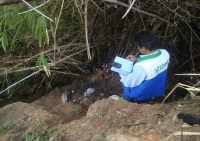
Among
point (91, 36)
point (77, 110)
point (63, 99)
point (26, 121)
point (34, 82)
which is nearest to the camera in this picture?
point (26, 121)

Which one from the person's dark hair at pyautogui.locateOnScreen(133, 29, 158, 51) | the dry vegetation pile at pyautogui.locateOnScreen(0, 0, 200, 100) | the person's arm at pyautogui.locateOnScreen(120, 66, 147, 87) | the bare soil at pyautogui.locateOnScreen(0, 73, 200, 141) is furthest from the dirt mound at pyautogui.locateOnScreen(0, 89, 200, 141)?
the dry vegetation pile at pyautogui.locateOnScreen(0, 0, 200, 100)

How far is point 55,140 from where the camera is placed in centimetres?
192

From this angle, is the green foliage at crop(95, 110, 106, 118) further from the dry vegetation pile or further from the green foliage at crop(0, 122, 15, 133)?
the dry vegetation pile

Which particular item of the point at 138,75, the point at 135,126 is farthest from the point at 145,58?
the point at 135,126

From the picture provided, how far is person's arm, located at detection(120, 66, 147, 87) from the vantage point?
2.54 meters

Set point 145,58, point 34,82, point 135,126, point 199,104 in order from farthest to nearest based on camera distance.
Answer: point 34,82
point 145,58
point 199,104
point 135,126

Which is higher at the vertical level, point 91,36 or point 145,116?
point 91,36

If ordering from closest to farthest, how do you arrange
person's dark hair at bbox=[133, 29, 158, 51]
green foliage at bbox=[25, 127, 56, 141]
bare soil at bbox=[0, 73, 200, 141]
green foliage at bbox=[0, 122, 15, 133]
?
bare soil at bbox=[0, 73, 200, 141] < green foliage at bbox=[25, 127, 56, 141] < green foliage at bbox=[0, 122, 15, 133] < person's dark hair at bbox=[133, 29, 158, 51]

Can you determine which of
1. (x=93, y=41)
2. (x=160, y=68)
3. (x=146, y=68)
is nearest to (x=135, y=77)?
(x=146, y=68)

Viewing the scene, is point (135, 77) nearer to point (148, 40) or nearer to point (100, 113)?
point (148, 40)

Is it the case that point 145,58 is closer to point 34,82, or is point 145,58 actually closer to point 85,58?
point 85,58

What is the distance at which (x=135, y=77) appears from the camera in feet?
8.41

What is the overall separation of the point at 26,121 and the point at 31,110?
7.9 inches

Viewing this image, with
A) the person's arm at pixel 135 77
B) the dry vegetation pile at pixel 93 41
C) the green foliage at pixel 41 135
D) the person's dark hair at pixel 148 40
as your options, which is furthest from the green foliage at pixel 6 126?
the person's dark hair at pixel 148 40
